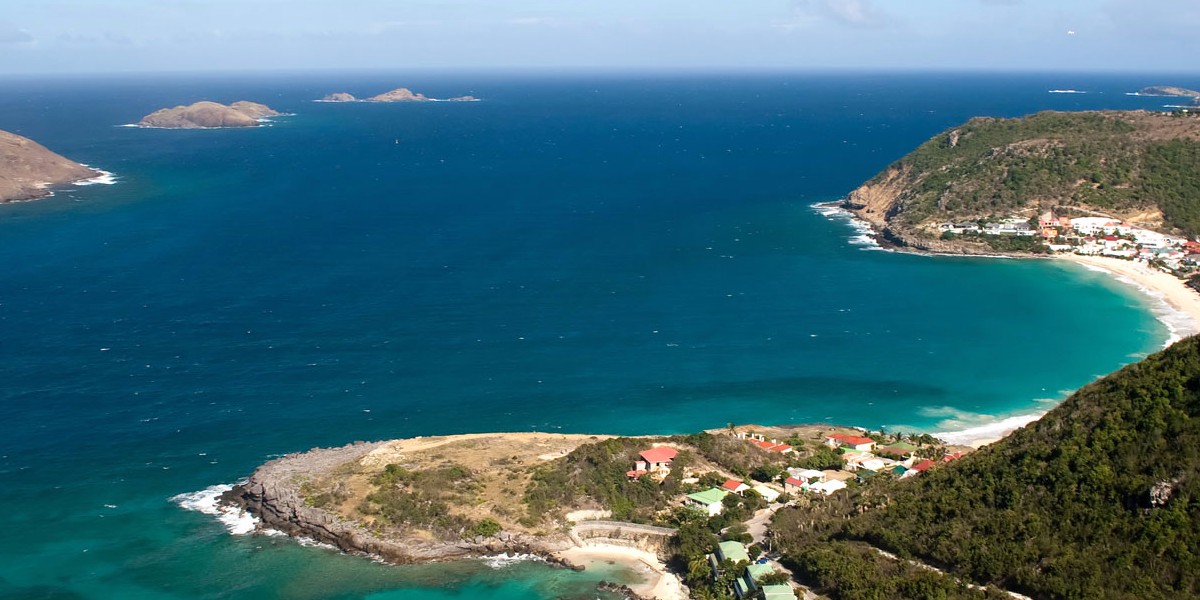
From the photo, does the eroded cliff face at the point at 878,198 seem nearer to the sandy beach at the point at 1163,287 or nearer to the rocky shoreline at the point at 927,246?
the rocky shoreline at the point at 927,246

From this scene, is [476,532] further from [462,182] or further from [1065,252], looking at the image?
[462,182]

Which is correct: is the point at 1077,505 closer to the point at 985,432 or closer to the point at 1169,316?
the point at 985,432

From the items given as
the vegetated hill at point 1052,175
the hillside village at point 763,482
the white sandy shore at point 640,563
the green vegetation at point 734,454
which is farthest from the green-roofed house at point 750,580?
the vegetated hill at point 1052,175

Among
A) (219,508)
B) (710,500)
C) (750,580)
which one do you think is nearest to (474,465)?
(710,500)

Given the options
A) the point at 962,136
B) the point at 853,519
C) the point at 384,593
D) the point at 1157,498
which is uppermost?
the point at 962,136

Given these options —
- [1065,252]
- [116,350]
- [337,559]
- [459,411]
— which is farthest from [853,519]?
[1065,252]

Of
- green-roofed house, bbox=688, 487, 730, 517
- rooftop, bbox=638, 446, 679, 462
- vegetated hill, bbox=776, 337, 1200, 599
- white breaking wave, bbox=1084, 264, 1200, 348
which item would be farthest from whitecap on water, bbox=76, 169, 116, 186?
white breaking wave, bbox=1084, 264, 1200, 348
